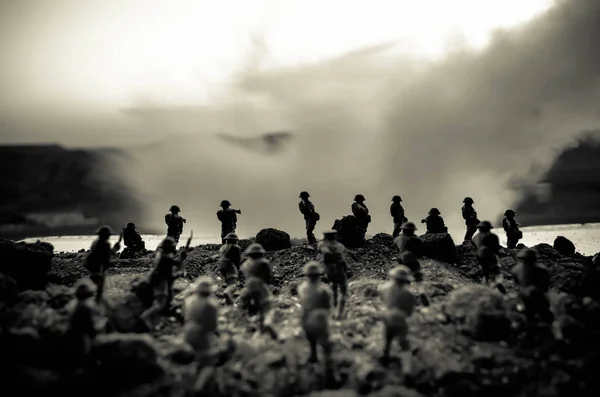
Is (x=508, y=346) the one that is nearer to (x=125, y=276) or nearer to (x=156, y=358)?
(x=156, y=358)

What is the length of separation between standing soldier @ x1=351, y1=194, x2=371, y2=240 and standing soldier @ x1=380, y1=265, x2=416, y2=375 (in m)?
8.82

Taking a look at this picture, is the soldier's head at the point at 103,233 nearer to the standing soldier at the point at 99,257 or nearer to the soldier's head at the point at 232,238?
the standing soldier at the point at 99,257

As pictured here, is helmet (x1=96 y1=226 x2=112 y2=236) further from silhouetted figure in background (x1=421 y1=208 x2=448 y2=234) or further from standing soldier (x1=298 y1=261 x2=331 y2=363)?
silhouetted figure in background (x1=421 y1=208 x2=448 y2=234)

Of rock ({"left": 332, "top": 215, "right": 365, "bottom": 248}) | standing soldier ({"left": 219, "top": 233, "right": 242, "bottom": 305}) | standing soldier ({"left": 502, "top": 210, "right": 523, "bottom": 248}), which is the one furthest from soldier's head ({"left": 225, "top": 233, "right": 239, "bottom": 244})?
standing soldier ({"left": 502, "top": 210, "right": 523, "bottom": 248})

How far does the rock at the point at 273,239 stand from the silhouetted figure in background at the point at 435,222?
6565 mm

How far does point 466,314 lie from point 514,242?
31.7ft

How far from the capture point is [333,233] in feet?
33.1

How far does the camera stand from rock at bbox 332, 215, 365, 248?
652 inches

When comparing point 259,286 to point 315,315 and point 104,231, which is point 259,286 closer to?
point 315,315

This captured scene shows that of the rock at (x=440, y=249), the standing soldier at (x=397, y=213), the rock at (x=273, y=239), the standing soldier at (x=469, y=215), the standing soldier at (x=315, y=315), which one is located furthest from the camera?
the rock at (x=273, y=239)

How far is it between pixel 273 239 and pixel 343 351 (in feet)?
31.2

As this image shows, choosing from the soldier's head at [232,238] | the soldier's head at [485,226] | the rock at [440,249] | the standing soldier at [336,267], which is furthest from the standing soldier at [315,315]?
the rock at [440,249]

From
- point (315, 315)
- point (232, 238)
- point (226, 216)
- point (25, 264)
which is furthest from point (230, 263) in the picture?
point (25, 264)

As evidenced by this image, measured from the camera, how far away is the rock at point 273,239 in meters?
17.3
